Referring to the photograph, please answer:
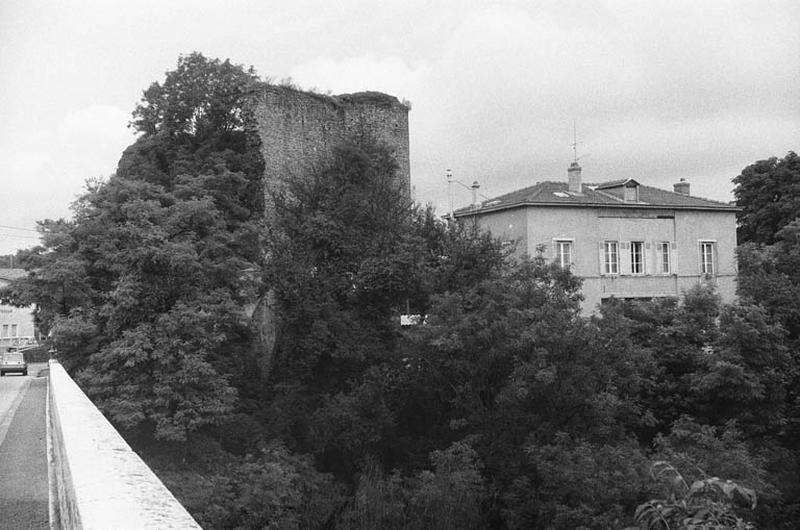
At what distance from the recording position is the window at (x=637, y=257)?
3525 cm

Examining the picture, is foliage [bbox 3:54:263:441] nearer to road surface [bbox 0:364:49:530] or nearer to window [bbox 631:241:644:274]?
road surface [bbox 0:364:49:530]

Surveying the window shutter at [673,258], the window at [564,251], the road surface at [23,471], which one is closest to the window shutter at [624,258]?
the window shutter at [673,258]

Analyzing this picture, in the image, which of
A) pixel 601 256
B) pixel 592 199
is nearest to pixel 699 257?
pixel 601 256

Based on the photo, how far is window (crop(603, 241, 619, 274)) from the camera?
34.6m

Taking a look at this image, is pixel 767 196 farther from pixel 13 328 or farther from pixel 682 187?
pixel 13 328

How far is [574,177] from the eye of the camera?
119 feet

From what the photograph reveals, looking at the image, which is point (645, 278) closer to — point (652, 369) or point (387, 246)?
point (652, 369)

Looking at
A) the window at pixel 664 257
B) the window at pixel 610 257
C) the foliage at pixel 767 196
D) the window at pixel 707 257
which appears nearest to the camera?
the window at pixel 610 257

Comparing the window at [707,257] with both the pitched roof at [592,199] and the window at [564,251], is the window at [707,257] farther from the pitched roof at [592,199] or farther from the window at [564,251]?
the window at [564,251]

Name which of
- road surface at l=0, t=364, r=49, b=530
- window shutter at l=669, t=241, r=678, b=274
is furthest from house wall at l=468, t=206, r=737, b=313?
road surface at l=0, t=364, r=49, b=530

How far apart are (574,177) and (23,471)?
3174cm

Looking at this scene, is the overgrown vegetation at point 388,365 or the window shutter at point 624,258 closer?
the overgrown vegetation at point 388,365

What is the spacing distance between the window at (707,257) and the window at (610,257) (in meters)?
4.76

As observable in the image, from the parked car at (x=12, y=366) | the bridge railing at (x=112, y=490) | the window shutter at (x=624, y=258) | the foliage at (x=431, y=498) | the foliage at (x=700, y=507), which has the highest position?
the window shutter at (x=624, y=258)
